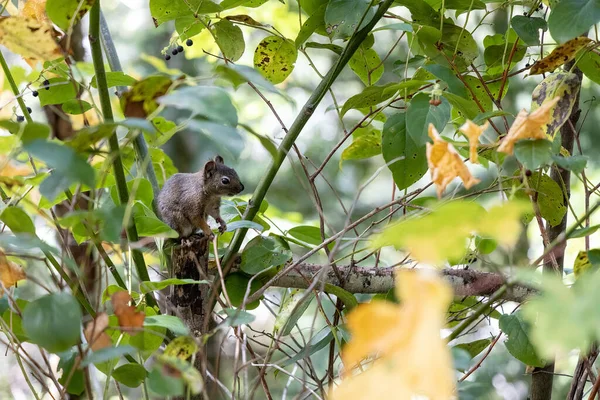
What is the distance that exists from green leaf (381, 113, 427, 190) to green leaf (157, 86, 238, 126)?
60 cm

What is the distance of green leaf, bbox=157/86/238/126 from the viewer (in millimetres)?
659

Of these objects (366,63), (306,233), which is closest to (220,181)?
(306,233)

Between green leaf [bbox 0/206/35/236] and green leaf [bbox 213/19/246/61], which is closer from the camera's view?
green leaf [bbox 0/206/35/236]

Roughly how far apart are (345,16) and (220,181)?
1.47 meters

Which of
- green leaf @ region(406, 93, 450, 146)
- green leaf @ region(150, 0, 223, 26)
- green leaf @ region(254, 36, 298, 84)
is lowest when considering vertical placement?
green leaf @ region(406, 93, 450, 146)

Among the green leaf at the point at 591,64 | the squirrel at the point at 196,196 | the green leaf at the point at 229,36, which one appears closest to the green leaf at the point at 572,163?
the green leaf at the point at 591,64

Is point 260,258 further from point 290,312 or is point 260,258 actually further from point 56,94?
point 56,94

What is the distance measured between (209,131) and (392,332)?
333 millimetres

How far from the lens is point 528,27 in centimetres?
129

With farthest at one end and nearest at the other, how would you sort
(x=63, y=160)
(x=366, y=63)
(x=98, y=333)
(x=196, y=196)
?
(x=196, y=196) < (x=366, y=63) < (x=98, y=333) < (x=63, y=160)

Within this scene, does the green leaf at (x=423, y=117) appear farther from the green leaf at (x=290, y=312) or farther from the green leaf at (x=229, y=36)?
the green leaf at (x=229, y=36)

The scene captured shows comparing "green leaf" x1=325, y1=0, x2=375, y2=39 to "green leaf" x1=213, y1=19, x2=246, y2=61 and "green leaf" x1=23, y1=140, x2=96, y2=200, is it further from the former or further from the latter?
"green leaf" x1=23, y1=140, x2=96, y2=200

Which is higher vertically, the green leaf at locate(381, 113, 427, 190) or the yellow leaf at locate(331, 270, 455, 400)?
the green leaf at locate(381, 113, 427, 190)

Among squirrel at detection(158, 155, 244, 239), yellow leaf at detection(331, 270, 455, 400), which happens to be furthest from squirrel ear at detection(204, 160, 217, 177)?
yellow leaf at detection(331, 270, 455, 400)
